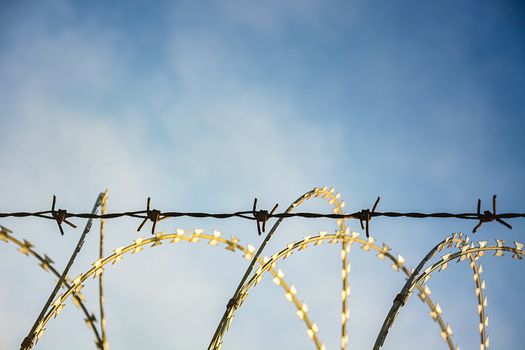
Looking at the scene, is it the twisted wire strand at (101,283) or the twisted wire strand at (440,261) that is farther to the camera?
the twisted wire strand at (101,283)

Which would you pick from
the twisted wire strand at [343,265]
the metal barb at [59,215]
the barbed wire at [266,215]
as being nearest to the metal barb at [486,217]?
the barbed wire at [266,215]

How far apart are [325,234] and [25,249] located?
140 inches

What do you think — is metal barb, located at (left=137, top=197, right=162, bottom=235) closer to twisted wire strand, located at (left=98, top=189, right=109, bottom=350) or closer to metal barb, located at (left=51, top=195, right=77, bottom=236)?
metal barb, located at (left=51, top=195, right=77, bottom=236)

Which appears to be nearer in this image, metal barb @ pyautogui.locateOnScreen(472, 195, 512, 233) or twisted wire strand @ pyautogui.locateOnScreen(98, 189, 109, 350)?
metal barb @ pyautogui.locateOnScreen(472, 195, 512, 233)

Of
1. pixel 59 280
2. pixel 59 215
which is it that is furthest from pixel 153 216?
pixel 59 280

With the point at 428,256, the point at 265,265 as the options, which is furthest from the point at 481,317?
the point at 265,265

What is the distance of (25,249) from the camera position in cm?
567

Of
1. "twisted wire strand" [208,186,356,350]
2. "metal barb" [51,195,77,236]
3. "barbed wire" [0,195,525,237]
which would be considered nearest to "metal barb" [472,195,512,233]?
"barbed wire" [0,195,525,237]

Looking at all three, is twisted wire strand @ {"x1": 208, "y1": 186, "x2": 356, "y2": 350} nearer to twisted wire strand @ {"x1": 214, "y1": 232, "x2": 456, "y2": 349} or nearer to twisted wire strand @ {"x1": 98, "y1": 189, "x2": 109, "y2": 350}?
twisted wire strand @ {"x1": 214, "y1": 232, "x2": 456, "y2": 349}

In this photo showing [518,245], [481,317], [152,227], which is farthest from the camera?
[481,317]

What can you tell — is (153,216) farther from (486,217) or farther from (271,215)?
(486,217)

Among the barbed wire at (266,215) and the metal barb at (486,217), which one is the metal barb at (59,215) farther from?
the metal barb at (486,217)

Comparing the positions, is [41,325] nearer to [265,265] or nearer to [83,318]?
[83,318]

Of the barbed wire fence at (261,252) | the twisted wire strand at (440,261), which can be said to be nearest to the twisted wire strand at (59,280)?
the barbed wire fence at (261,252)
